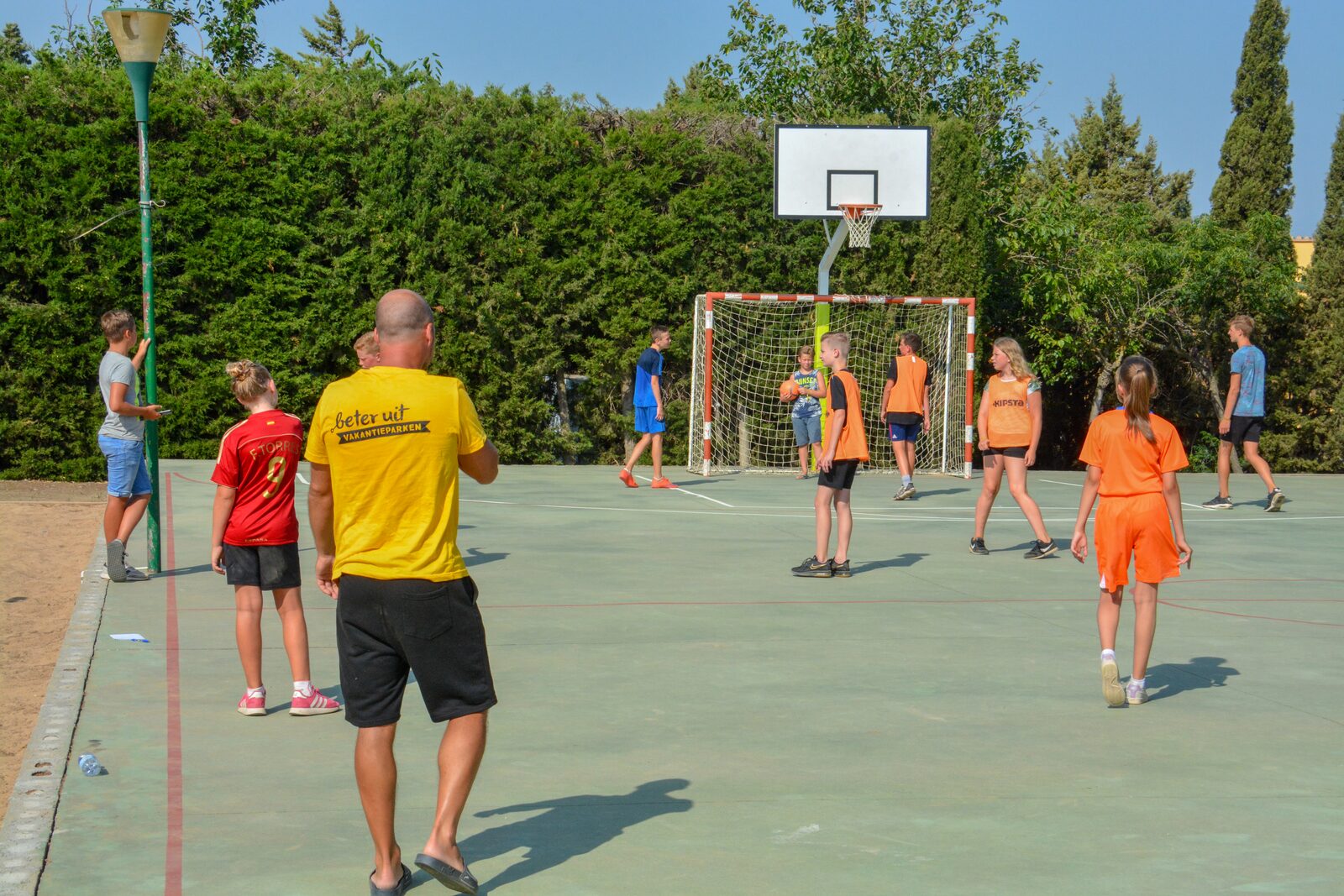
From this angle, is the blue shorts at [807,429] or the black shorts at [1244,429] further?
the blue shorts at [807,429]

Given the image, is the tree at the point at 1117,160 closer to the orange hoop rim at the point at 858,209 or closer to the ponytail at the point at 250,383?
the orange hoop rim at the point at 858,209

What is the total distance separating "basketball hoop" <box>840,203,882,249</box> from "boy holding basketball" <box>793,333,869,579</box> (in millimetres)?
9688

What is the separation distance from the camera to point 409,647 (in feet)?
13.8

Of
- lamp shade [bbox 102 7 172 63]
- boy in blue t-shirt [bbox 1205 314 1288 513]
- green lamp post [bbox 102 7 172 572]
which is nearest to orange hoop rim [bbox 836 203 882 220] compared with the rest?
boy in blue t-shirt [bbox 1205 314 1288 513]

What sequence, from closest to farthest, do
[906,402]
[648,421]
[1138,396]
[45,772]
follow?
1. [45,772]
2. [1138,396]
3. [648,421]
4. [906,402]

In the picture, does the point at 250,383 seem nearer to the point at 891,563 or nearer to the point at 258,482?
the point at 258,482

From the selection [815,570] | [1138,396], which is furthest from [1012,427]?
[1138,396]

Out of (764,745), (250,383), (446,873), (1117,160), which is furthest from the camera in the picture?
(1117,160)

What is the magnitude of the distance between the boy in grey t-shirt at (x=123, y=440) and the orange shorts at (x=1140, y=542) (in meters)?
6.17

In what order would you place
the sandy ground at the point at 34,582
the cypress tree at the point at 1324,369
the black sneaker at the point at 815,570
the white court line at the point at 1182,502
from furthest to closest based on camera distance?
the cypress tree at the point at 1324,369 → the white court line at the point at 1182,502 → the black sneaker at the point at 815,570 → the sandy ground at the point at 34,582

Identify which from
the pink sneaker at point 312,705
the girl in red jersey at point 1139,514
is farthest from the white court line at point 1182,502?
the pink sneaker at point 312,705

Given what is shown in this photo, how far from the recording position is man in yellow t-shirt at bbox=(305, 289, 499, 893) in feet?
13.8

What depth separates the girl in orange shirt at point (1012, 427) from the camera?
11453 mm

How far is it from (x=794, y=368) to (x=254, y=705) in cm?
1559
